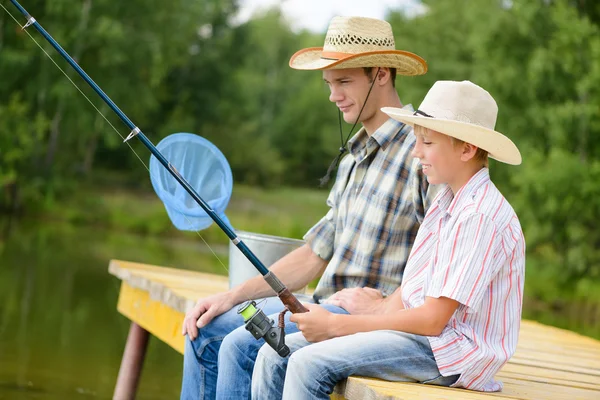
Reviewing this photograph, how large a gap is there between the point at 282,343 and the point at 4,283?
694 cm

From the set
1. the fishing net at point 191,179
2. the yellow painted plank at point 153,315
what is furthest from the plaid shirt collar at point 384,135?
the yellow painted plank at point 153,315

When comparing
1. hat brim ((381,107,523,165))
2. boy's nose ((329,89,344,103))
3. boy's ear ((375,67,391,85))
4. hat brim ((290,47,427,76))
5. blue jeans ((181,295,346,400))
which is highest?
hat brim ((290,47,427,76))

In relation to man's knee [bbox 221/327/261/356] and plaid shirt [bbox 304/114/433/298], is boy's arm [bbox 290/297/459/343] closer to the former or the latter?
man's knee [bbox 221/327/261/356]

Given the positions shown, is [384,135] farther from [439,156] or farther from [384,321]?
[384,321]

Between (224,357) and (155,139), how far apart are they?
24287 mm

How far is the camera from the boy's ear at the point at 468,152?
239 centimetres

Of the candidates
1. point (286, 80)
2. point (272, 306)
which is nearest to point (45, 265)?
point (272, 306)

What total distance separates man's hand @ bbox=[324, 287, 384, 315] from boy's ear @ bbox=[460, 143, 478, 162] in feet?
1.63

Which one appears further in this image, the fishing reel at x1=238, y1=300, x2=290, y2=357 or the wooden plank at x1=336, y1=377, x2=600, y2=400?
the fishing reel at x1=238, y1=300, x2=290, y2=357

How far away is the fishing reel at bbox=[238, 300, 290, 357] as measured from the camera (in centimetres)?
240

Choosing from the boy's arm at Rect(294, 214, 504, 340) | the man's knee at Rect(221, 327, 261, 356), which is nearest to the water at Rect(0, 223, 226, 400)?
the man's knee at Rect(221, 327, 261, 356)

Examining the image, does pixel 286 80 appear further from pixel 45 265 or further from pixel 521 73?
pixel 45 265

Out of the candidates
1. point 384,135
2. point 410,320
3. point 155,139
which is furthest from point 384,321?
point 155,139

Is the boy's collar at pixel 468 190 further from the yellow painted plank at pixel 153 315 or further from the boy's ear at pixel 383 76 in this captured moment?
the yellow painted plank at pixel 153 315
